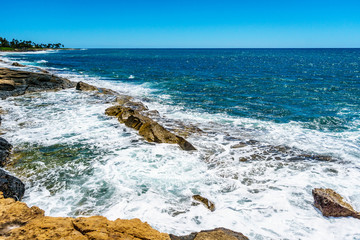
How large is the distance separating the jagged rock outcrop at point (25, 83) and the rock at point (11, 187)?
64.4ft

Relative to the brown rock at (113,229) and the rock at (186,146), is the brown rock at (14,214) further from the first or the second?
the rock at (186,146)

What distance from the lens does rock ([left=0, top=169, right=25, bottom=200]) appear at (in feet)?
24.2

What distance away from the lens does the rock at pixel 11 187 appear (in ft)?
24.2

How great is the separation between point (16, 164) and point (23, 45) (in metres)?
193

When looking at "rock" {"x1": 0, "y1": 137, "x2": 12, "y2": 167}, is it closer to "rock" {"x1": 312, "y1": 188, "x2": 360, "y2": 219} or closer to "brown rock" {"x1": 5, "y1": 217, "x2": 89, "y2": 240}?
"brown rock" {"x1": 5, "y1": 217, "x2": 89, "y2": 240}

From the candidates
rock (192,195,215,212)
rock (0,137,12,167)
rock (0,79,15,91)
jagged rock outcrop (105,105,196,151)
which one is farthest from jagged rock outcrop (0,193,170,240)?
rock (0,79,15,91)

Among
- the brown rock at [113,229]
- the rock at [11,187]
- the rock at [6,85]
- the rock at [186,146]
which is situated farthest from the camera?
the rock at [6,85]

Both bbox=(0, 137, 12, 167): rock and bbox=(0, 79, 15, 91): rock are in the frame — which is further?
bbox=(0, 79, 15, 91): rock

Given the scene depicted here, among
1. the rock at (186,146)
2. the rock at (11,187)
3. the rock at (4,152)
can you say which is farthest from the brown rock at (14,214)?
the rock at (186,146)

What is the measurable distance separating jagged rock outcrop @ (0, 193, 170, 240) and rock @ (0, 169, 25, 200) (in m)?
2.69

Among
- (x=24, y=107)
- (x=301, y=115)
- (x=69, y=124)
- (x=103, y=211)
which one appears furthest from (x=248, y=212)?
(x=24, y=107)

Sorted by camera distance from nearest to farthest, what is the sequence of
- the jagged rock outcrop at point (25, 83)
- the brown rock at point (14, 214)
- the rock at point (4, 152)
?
the brown rock at point (14, 214) → the rock at point (4, 152) → the jagged rock outcrop at point (25, 83)

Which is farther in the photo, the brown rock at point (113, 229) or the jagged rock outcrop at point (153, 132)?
the jagged rock outcrop at point (153, 132)

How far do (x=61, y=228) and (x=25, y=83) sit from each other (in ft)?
91.2
